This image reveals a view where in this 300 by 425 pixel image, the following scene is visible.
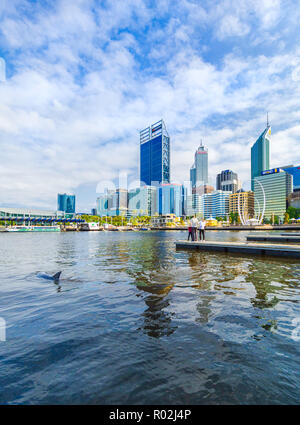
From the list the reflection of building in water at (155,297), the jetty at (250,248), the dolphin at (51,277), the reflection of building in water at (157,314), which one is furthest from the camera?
the jetty at (250,248)

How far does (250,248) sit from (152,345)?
19939 millimetres

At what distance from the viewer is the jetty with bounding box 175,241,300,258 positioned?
64.8 feet

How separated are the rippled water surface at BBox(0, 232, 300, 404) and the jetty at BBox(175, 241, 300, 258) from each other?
1164 centimetres

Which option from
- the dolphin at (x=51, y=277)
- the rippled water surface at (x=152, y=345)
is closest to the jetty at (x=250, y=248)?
the rippled water surface at (x=152, y=345)

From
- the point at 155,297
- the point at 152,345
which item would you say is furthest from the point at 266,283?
the point at 152,345

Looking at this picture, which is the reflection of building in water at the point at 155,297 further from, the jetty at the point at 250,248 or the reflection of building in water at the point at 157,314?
the jetty at the point at 250,248

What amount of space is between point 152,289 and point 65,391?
6146 mm

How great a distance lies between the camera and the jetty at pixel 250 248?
778 inches

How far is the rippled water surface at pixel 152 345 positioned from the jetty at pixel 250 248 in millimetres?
11638

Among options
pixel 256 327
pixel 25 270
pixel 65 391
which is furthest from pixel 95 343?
pixel 25 270

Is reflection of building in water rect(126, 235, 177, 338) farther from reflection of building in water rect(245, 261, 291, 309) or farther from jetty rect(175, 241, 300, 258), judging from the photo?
jetty rect(175, 241, 300, 258)

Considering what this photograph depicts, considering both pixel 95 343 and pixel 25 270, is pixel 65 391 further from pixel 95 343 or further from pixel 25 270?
pixel 25 270

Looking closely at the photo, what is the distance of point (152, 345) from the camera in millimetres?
5055
